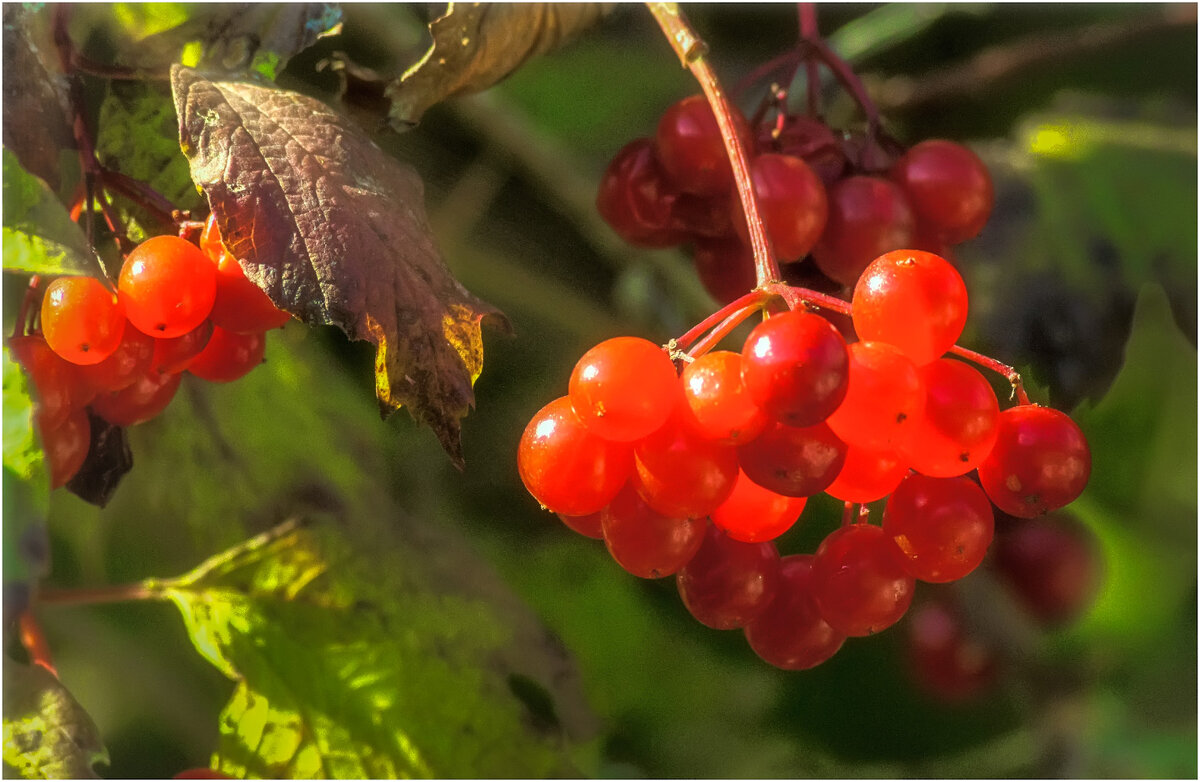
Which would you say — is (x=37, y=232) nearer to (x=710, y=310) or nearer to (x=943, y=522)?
(x=943, y=522)

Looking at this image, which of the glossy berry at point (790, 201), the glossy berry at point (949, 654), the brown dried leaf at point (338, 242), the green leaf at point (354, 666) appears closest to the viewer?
the brown dried leaf at point (338, 242)

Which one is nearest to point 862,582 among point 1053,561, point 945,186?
point 945,186

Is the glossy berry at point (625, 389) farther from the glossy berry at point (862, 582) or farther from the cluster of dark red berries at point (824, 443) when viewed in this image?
the glossy berry at point (862, 582)

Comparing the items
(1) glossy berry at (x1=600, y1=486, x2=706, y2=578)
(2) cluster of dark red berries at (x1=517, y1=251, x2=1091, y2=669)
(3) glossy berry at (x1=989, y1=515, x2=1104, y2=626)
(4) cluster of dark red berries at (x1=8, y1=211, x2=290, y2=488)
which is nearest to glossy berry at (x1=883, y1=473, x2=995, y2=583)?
(2) cluster of dark red berries at (x1=517, y1=251, x2=1091, y2=669)

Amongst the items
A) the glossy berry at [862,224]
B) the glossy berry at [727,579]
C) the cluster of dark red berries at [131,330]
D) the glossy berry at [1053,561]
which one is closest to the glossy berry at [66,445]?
the cluster of dark red berries at [131,330]

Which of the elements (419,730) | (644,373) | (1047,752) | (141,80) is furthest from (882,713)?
(141,80)
